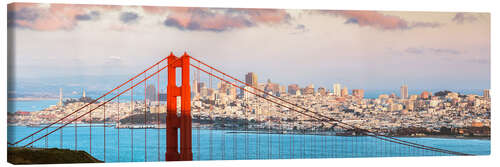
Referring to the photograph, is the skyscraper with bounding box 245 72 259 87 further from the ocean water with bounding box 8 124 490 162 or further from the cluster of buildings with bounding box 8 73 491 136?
the ocean water with bounding box 8 124 490 162

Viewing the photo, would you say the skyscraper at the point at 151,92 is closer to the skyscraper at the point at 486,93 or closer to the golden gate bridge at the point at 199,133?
the golden gate bridge at the point at 199,133

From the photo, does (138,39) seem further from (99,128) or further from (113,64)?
(99,128)

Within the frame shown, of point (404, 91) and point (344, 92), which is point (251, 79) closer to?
point (344, 92)

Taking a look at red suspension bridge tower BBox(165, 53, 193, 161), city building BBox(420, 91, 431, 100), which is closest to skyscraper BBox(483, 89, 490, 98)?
city building BBox(420, 91, 431, 100)

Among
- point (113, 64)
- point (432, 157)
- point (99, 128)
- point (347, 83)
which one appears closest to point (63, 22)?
point (113, 64)

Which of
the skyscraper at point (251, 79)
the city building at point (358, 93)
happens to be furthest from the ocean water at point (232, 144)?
the skyscraper at point (251, 79)
